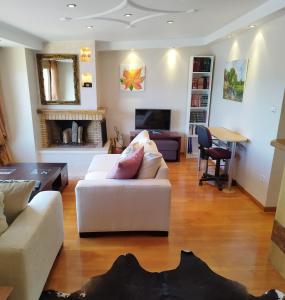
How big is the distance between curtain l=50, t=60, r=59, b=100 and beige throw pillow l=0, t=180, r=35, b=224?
127 inches

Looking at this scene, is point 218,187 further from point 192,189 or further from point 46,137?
point 46,137

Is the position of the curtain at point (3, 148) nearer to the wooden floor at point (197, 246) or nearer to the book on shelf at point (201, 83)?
the wooden floor at point (197, 246)

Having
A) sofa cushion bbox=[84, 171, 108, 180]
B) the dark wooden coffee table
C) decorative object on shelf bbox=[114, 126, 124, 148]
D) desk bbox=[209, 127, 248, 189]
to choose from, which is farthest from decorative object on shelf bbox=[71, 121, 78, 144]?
desk bbox=[209, 127, 248, 189]

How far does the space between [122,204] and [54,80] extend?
3.21 meters

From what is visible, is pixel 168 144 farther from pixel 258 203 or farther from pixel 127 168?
pixel 127 168

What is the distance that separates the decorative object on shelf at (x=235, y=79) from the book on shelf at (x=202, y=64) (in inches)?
25.8

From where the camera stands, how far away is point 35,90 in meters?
4.48

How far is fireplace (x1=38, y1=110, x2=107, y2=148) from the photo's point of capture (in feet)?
15.2

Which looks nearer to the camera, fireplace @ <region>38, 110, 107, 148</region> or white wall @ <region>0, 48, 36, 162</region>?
white wall @ <region>0, 48, 36, 162</region>

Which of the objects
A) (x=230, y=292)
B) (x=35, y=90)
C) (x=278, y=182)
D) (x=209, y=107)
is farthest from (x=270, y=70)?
(x=35, y=90)

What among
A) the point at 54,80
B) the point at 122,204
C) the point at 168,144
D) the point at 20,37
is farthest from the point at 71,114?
the point at 122,204

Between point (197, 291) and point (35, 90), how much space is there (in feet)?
13.7

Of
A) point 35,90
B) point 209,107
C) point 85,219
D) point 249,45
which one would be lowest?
point 85,219

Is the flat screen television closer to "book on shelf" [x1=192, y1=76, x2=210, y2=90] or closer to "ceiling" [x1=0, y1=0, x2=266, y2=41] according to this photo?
"book on shelf" [x1=192, y1=76, x2=210, y2=90]
